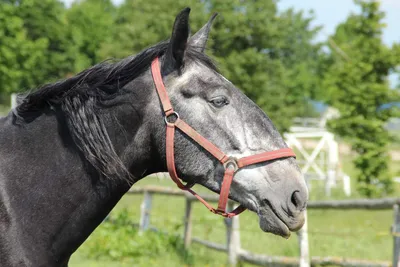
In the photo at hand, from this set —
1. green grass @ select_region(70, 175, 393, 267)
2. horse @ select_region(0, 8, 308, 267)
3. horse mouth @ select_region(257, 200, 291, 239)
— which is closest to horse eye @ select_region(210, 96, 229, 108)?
horse @ select_region(0, 8, 308, 267)

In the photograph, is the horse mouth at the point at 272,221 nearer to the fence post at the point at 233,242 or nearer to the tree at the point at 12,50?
the fence post at the point at 233,242

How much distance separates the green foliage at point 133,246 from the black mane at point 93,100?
5806mm

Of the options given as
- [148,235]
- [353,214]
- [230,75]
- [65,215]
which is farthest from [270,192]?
[230,75]

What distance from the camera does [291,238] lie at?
9.79 m

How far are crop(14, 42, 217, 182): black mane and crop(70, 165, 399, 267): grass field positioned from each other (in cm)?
434

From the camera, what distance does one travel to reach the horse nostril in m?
2.76

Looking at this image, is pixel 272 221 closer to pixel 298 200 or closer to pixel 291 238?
pixel 298 200

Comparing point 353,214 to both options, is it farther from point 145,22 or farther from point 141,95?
point 145,22

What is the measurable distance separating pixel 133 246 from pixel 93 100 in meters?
6.46

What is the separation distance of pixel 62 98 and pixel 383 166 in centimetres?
1437

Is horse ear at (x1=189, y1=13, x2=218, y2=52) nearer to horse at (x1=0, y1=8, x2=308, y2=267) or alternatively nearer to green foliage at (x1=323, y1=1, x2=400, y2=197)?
horse at (x1=0, y1=8, x2=308, y2=267)

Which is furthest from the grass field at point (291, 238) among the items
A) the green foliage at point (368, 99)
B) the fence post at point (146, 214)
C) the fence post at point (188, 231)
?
the green foliage at point (368, 99)

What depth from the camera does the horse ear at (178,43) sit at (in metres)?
2.80

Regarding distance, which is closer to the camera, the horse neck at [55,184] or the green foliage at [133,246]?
the horse neck at [55,184]
